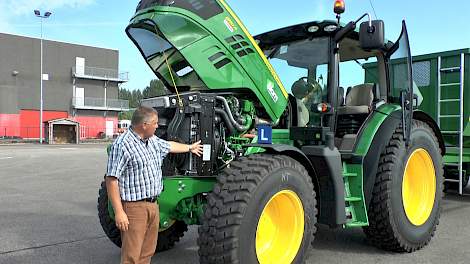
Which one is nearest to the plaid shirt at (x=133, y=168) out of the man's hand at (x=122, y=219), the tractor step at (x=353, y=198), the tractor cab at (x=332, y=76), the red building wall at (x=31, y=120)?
the man's hand at (x=122, y=219)

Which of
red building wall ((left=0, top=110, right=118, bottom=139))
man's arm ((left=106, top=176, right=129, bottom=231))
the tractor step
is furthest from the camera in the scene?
red building wall ((left=0, top=110, right=118, bottom=139))

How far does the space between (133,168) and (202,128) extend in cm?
A: 93

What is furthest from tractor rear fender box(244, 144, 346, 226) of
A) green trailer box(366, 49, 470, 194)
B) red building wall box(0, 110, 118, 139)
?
red building wall box(0, 110, 118, 139)

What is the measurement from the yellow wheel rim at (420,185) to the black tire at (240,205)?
2.23 m

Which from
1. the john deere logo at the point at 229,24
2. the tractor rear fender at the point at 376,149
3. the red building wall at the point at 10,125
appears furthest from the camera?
the red building wall at the point at 10,125

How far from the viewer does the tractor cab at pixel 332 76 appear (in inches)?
197

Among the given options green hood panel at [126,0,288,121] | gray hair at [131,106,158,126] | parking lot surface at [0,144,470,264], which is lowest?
parking lot surface at [0,144,470,264]

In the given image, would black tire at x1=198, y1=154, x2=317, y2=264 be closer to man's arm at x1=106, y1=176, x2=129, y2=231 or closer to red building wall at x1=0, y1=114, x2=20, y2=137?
man's arm at x1=106, y1=176, x2=129, y2=231

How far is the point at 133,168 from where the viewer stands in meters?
3.59

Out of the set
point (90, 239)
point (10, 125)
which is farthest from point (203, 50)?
point (10, 125)

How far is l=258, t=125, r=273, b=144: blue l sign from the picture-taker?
4.40 metres

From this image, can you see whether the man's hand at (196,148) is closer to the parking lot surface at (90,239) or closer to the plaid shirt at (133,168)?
the plaid shirt at (133,168)

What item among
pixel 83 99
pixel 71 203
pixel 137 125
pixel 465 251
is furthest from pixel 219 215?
pixel 83 99

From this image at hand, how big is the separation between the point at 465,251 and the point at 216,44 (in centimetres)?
357
